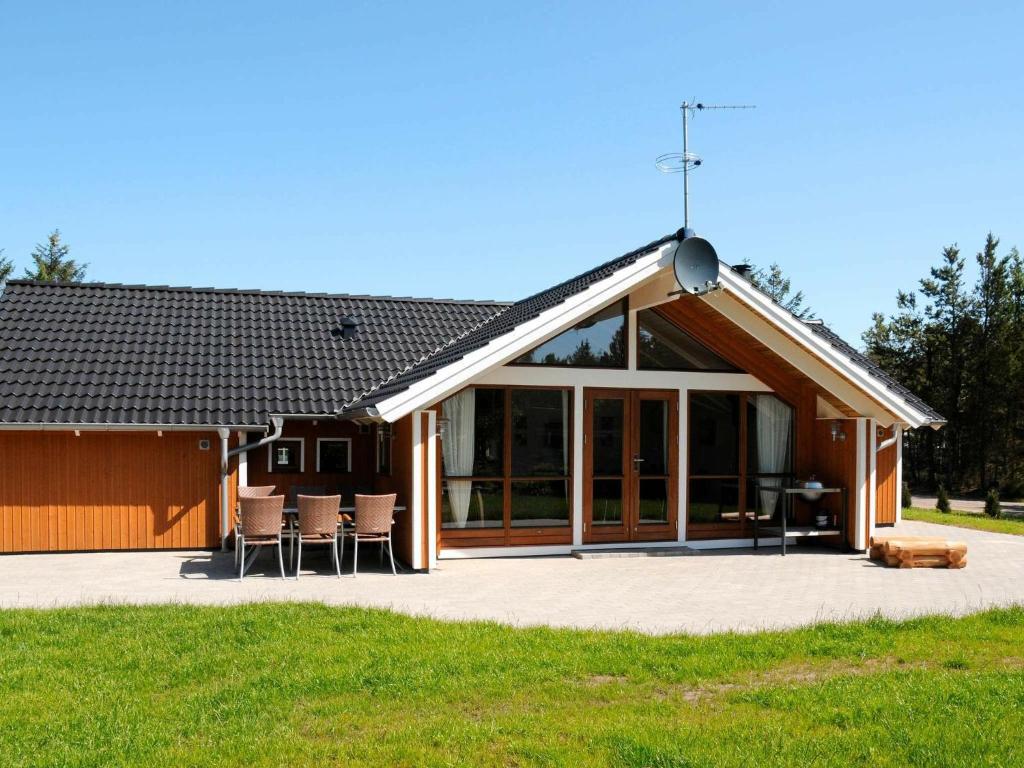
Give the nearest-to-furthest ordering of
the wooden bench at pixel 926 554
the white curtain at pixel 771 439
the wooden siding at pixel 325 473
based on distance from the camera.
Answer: the wooden bench at pixel 926 554 → the white curtain at pixel 771 439 → the wooden siding at pixel 325 473

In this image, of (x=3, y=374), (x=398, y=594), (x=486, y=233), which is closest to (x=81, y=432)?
(x=3, y=374)

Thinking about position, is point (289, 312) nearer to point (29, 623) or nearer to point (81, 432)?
point (81, 432)

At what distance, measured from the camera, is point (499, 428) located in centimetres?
1330

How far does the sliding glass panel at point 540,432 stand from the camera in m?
13.4

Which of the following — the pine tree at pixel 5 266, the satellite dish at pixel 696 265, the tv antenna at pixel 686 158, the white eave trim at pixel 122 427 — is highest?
the pine tree at pixel 5 266

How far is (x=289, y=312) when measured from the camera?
17484mm

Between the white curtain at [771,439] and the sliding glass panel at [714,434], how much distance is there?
18.1 inches

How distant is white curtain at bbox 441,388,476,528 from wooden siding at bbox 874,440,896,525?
935 cm

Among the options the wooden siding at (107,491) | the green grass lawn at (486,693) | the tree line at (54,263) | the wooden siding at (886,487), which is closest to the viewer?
the green grass lawn at (486,693)

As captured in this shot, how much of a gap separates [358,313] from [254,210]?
695 centimetres

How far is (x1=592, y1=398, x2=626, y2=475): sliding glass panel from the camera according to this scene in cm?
1371

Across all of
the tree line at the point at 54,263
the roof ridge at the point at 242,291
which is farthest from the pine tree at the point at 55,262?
the roof ridge at the point at 242,291

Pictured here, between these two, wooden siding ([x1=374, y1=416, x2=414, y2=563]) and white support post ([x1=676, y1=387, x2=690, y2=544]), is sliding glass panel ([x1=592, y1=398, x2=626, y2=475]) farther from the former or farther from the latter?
wooden siding ([x1=374, y1=416, x2=414, y2=563])

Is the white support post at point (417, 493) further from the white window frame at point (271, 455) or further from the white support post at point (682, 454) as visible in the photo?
the white support post at point (682, 454)
